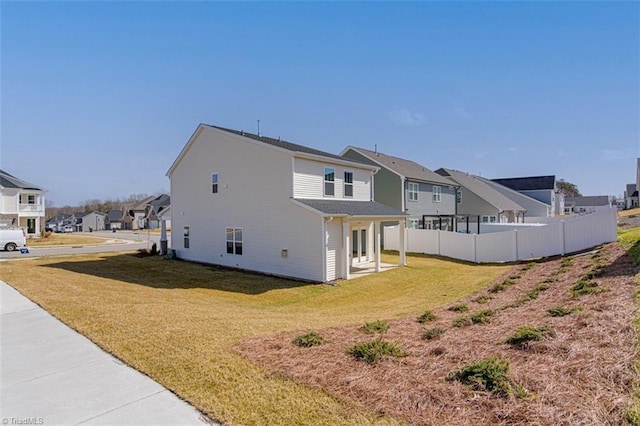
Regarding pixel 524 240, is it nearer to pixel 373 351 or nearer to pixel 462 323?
pixel 462 323

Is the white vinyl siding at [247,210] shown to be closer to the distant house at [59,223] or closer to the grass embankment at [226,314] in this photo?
the grass embankment at [226,314]

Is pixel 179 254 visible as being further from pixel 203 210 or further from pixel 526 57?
pixel 526 57

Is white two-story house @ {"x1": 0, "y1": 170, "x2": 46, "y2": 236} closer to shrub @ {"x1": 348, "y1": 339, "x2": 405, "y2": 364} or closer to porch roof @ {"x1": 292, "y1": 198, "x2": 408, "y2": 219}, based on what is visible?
porch roof @ {"x1": 292, "y1": 198, "x2": 408, "y2": 219}

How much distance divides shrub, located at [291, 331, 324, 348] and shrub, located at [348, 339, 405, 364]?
60 cm

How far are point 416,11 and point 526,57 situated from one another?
16.8 feet

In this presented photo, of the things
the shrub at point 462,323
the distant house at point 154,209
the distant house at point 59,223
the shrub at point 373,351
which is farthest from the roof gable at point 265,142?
the distant house at point 59,223

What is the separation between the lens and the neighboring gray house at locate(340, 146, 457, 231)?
27.3m

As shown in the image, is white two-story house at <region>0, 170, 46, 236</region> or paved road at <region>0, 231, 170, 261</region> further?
white two-story house at <region>0, 170, 46, 236</region>

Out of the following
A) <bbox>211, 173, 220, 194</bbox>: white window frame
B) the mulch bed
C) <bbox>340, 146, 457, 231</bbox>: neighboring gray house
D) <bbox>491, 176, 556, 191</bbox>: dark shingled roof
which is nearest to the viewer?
the mulch bed

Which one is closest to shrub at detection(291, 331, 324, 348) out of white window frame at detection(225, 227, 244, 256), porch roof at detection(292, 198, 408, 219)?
porch roof at detection(292, 198, 408, 219)

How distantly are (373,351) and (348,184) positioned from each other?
617 inches

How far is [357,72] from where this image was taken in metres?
17.0

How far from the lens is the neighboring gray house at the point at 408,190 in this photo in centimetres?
2730

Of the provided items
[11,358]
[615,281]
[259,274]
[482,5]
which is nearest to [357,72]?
[482,5]
